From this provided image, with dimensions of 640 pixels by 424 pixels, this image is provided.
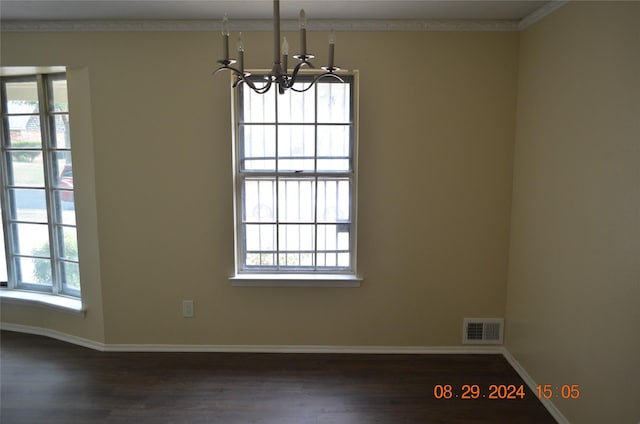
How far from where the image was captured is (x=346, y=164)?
308cm

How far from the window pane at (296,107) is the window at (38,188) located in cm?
170

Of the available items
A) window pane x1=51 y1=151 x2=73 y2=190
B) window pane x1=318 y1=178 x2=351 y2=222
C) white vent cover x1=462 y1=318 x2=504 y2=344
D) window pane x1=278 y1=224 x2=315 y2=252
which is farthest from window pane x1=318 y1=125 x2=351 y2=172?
window pane x1=51 y1=151 x2=73 y2=190

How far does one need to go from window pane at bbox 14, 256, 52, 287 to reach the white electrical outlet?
1296 mm

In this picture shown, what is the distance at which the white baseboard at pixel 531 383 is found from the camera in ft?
7.79

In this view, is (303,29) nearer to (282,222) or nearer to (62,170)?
(282,222)

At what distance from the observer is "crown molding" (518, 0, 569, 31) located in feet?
7.84

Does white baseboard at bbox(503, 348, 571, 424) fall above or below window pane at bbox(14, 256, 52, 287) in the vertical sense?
below

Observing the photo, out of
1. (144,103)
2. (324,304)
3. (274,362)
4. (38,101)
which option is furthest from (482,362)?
(38,101)

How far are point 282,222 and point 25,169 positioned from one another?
2.20 metres

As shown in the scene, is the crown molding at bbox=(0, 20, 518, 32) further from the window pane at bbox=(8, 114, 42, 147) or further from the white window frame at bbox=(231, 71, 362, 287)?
the window pane at bbox=(8, 114, 42, 147)
